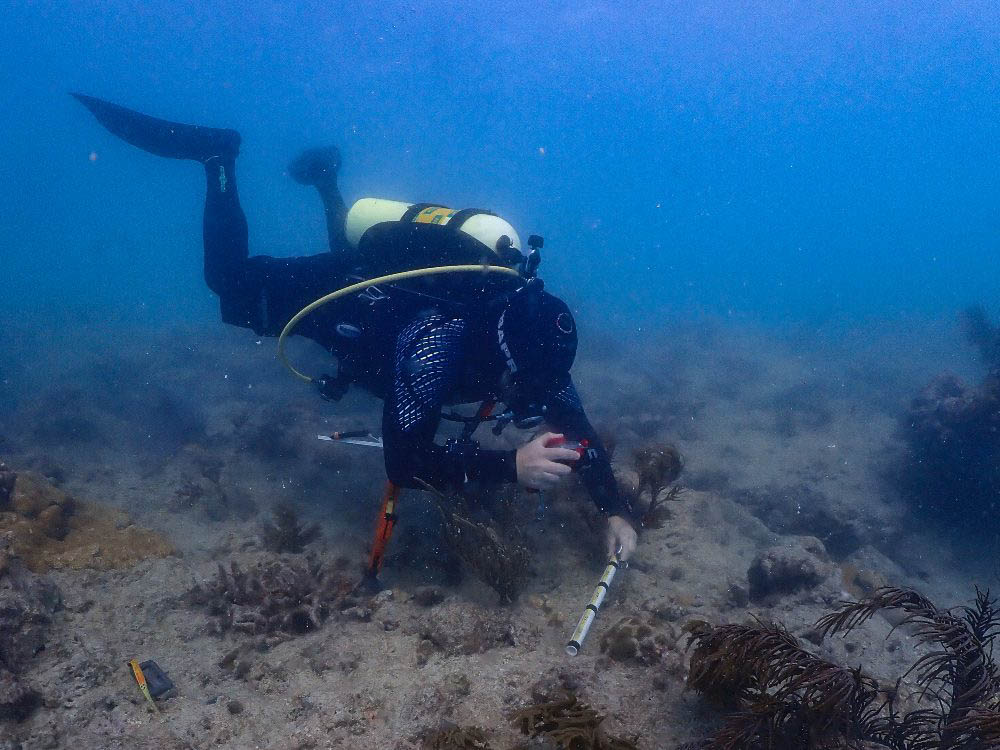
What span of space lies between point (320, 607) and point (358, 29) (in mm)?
87751

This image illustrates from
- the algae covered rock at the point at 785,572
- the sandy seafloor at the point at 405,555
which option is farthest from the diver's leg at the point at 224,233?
the algae covered rock at the point at 785,572

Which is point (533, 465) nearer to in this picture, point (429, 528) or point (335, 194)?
point (429, 528)

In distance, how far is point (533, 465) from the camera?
366cm

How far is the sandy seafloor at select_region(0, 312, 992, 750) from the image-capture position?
2.97 meters

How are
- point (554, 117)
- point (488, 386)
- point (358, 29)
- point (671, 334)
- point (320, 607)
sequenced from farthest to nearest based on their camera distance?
point (554, 117)
point (358, 29)
point (671, 334)
point (488, 386)
point (320, 607)

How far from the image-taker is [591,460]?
15.1 feet

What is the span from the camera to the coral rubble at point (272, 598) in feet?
13.3

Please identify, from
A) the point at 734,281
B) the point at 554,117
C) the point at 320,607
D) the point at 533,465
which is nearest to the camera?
the point at 533,465

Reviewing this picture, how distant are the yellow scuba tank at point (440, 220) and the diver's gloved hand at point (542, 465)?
173 centimetres

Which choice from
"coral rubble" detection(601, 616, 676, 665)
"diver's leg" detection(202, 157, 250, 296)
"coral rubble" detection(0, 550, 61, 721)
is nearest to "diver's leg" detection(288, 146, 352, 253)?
"diver's leg" detection(202, 157, 250, 296)

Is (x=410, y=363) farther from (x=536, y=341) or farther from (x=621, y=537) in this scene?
(x=621, y=537)

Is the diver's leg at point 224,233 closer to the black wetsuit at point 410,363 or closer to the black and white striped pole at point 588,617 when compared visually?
the black wetsuit at point 410,363

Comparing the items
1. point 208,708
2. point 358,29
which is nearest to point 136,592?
point 208,708

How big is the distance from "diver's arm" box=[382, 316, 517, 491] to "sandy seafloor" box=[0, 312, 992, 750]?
1.05 metres
